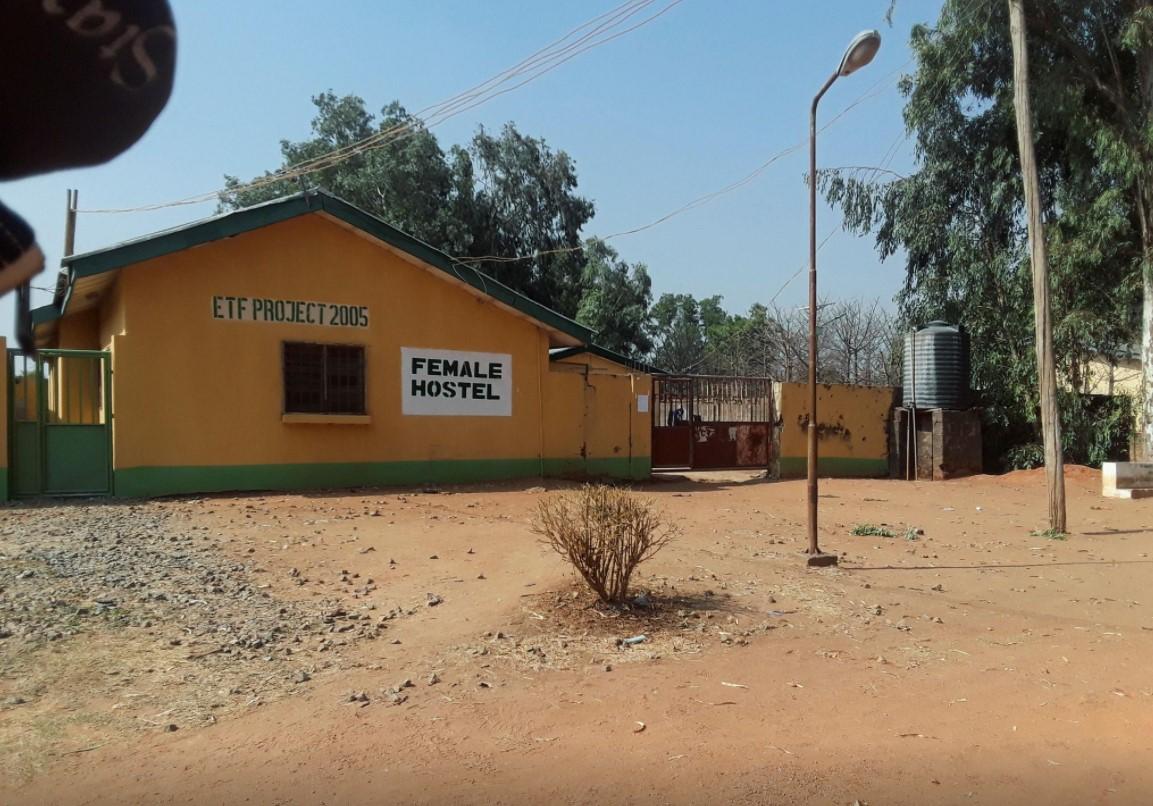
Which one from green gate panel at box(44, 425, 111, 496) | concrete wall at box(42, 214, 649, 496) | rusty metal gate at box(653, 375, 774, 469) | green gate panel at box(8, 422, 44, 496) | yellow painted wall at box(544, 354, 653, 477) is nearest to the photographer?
green gate panel at box(8, 422, 44, 496)

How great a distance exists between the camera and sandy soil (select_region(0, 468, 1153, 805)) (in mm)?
3699

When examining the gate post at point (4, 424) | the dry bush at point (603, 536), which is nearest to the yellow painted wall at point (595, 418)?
the gate post at point (4, 424)

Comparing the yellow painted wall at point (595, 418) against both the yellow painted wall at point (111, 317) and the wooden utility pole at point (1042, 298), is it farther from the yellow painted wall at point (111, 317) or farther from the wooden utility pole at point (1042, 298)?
the wooden utility pole at point (1042, 298)

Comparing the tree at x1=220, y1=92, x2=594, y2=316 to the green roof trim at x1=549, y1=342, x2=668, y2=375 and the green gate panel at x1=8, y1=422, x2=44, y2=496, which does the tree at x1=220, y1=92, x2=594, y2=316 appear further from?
the green gate panel at x1=8, y1=422, x2=44, y2=496

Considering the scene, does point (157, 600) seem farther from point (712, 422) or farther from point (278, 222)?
point (712, 422)

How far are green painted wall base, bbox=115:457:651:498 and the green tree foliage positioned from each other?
9.68 metres

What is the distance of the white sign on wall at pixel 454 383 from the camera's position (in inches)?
556

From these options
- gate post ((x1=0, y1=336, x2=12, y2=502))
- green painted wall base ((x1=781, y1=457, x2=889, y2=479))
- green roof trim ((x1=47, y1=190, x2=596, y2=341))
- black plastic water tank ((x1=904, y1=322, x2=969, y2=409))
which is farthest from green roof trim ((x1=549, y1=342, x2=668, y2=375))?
gate post ((x1=0, y1=336, x2=12, y2=502))

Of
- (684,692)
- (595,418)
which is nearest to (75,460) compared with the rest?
(595,418)

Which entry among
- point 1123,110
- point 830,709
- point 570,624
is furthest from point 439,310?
point 1123,110

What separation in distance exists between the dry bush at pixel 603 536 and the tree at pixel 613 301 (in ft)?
68.9

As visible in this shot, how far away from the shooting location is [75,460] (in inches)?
459

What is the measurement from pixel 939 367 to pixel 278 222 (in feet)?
46.3

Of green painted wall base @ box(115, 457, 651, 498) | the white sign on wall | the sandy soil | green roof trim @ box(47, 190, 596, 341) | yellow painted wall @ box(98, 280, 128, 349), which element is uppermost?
green roof trim @ box(47, 190, 596, 341)
